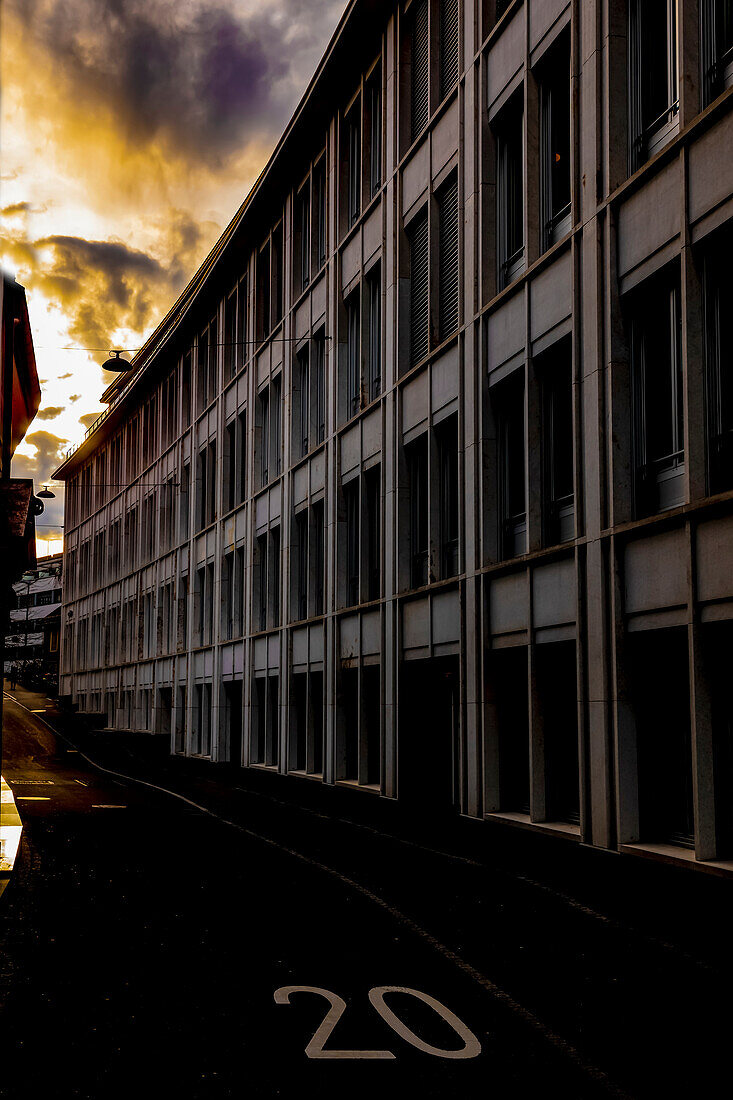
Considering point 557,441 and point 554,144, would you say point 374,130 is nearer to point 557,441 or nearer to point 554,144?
point 554,144

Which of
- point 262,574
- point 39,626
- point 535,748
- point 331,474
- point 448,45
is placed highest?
point 448,45

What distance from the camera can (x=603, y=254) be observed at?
1538 cm

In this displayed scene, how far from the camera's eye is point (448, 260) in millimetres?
22141

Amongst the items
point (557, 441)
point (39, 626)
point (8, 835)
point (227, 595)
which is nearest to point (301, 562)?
point (227, 595)

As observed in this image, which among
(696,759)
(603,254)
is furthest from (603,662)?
(603,254)

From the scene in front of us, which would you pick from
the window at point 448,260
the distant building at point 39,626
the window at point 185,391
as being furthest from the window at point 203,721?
the distant building at point 39,626

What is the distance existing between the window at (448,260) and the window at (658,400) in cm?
672

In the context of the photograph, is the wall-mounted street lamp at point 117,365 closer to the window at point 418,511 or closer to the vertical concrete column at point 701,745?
the window at point 418,511

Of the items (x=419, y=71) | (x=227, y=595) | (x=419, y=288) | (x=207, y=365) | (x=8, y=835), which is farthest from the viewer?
(x=207, y=365)

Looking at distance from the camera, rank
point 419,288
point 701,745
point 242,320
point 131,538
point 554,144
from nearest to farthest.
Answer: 1. point 701,745
2. point 554,144
3. point 419,288
4. point 242,320
5. point 131,538

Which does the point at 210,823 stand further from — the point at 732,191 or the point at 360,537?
the point at 732,191

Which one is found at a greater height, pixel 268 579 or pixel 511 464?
pixel 511 464

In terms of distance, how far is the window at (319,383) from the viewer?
1193 inches

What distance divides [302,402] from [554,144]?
15324mm
